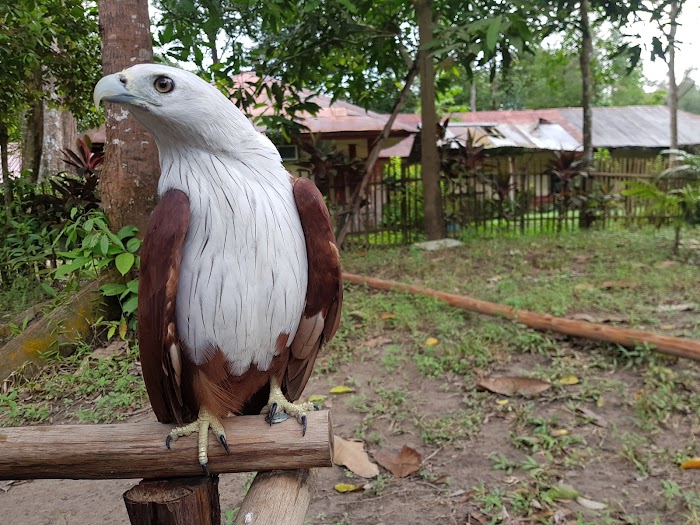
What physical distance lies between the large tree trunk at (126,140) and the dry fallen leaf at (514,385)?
2664 mm

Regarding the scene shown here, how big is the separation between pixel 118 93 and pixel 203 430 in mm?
868

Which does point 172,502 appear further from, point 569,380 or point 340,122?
point 340,122

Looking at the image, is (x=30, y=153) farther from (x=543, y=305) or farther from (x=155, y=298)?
(x=155, y=298)

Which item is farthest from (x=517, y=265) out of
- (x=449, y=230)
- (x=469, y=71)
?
(x=449, y=230)

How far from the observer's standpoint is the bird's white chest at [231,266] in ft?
4.44

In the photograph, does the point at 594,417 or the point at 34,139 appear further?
the point at 34,139

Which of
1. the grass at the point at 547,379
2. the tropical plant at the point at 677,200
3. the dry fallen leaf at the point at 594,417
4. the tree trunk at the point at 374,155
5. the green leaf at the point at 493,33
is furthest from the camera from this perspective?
the tree trunk at the point at 374,155

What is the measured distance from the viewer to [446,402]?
3436 mm

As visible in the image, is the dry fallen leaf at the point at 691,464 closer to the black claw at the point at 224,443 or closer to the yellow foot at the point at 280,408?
the yellow foot at the point at 280,408

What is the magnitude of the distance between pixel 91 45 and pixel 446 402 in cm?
567

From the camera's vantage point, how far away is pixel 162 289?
51.7 inches

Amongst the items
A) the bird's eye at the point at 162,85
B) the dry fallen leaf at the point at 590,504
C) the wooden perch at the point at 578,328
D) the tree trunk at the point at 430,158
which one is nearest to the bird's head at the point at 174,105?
the bird's eye at the point at 162,85

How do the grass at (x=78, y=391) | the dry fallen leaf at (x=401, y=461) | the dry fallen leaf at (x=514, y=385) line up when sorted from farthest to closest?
the dry fallen leaf at (x=514, y=385) → the grass at (x=78, y=391) → the dry fallen leaf at (x=401, y=461)

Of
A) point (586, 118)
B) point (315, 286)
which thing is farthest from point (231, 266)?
point (586, 118)
